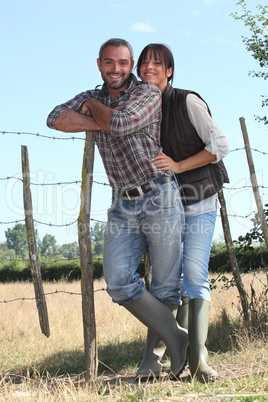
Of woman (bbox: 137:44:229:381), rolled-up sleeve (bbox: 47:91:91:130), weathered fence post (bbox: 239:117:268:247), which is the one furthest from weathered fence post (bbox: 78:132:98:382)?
weathered fence post (bbox: 239:117:268:247)

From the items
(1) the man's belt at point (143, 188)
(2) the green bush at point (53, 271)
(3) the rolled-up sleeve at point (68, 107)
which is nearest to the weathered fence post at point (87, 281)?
(3) the rolled-up sleeve at point (68, 107)

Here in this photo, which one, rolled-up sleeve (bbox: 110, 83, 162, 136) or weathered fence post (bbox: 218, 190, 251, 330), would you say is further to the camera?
weathered fence post (bbox: 218, 190, 251, 330)

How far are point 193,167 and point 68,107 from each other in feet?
3.41

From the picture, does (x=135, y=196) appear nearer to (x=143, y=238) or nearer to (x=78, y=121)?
(x=143, y=238)

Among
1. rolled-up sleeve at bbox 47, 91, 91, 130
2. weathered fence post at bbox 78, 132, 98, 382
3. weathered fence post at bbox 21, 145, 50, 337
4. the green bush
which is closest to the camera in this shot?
rolled-up sleeve at bbox 47, 91, 91, 130

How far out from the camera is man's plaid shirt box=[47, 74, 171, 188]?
3135mm

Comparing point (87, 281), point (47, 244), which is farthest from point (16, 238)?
point (87, 281)

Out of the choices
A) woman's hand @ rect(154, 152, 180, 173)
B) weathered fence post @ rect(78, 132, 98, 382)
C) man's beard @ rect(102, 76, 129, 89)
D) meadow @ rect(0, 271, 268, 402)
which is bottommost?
meadow @ rect(0, 271, 268, 402)

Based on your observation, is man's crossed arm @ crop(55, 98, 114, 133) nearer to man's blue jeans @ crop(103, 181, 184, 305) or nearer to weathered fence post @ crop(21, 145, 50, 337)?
man's blue jeans @ crop(103, 181, 184, 305)

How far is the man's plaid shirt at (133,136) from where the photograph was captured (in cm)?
313

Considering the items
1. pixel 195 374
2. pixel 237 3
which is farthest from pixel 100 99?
pixel 237 3

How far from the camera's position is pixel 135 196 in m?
3.24

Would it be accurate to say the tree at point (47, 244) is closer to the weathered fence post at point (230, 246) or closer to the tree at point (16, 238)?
the tree at point (16, 238)

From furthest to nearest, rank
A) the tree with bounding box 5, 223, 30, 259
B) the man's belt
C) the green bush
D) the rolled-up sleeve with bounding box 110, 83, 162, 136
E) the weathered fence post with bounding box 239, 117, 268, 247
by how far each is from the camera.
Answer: the tree with bounding box 5, 223, 30, 259
the green bush
the weathered fence post with bounding box 239, 117, 268, 247
the man's belt
the rolled-up sleeve with bounding box 110, 83, 162, 136
